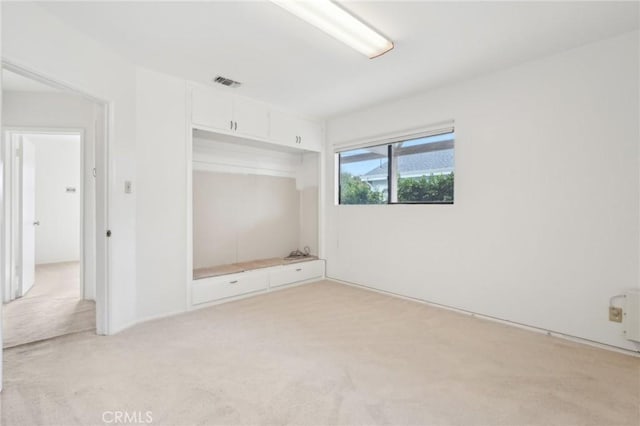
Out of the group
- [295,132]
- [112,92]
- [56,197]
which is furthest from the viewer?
[56,197]

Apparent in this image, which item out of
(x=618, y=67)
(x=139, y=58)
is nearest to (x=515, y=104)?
(x=618, y=67)

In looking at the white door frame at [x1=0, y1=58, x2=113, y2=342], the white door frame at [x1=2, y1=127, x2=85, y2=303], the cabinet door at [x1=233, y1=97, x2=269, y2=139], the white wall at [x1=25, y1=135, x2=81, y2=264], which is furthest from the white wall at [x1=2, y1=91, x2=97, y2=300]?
the white wall at [x1=25, y1=135, x2=81, y2=264]

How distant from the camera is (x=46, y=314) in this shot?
3127 millimetres

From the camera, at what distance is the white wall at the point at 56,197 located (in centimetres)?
614

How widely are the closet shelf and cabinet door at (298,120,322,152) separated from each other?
1.63m

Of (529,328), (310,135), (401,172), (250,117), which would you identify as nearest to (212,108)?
(250,117)

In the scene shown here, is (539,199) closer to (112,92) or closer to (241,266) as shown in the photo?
(241,266)

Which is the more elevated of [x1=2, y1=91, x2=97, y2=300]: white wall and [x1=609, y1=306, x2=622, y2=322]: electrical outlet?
[x1=2, y1=91, x2=97, y2=300]: white wall

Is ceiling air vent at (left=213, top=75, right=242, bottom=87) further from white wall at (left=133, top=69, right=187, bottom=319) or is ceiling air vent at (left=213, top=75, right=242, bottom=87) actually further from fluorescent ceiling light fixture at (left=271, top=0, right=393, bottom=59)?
fluorescent ceiling light fixture at (left=271, top=0, right=393, bottom=59)

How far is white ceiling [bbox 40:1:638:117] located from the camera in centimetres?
205

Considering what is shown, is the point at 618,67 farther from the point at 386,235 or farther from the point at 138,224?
the point at 138,224

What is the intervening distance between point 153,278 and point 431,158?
10.6 ft

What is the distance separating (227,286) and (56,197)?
531 cm

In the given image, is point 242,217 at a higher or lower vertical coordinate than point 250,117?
lower
